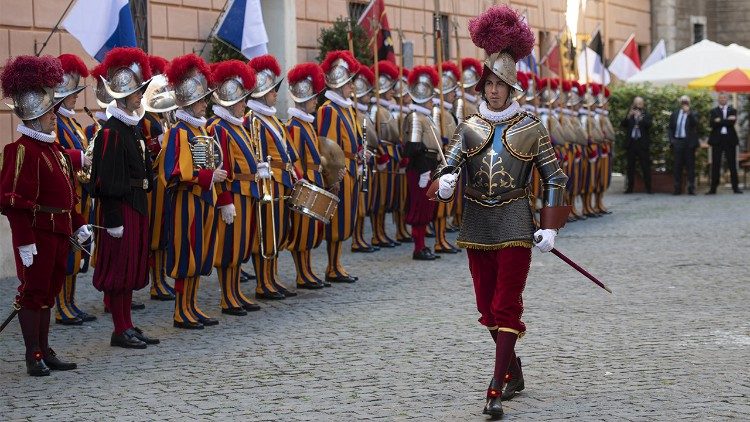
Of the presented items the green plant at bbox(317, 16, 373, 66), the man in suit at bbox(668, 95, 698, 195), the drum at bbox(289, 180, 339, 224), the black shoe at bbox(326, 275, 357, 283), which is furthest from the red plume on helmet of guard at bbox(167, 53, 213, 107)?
the man in suit at bbox(668, 95, 698, 195)

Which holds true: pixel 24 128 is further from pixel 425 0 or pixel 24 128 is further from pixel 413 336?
pixel 425 0

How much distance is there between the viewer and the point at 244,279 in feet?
44.5

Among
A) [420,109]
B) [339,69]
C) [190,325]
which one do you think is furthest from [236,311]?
[420,109]

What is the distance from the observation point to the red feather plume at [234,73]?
1088cm

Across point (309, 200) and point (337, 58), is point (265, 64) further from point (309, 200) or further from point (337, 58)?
point (337, 58)

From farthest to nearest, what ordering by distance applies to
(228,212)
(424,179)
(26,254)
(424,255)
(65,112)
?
(424,255), (424,179), (65,112), (228,212), (26,254)

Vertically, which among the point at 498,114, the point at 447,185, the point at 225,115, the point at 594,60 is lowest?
the point at 447,185

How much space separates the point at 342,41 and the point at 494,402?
1411cm

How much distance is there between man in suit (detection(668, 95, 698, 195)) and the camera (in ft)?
83.9

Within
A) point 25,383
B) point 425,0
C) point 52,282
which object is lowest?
point 25,383

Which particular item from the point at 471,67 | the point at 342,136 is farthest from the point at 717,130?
the point at 342,136

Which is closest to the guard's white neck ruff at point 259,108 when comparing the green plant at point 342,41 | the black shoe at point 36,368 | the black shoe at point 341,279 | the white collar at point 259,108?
the white collar at point 259,108

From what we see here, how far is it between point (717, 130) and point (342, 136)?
1409cm

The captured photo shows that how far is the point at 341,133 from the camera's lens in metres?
13.4
